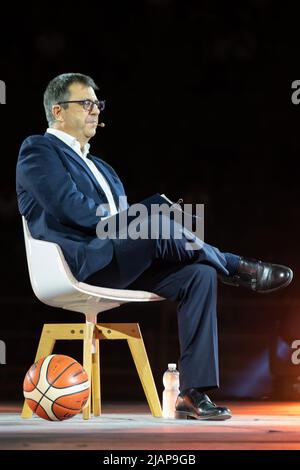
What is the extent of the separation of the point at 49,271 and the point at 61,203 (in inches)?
8.3

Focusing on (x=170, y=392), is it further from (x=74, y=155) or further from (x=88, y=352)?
(x=74, y=155)

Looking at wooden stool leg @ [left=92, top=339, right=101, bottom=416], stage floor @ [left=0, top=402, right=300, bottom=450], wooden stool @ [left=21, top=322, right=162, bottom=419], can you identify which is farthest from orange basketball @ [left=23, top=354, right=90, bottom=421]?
wooden stool leg @ [left=92, top=339, right=101, bottom=416]

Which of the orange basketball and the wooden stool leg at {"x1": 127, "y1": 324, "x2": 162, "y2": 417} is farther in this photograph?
the wooden stool leg at {"x1": 127, "y1": 324, "x2": 162, "y2": 417}

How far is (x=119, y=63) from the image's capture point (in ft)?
18.3

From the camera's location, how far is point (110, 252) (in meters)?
2.64

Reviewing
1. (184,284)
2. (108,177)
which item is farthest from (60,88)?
(184,284)

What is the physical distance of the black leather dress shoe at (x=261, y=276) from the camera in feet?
9.12

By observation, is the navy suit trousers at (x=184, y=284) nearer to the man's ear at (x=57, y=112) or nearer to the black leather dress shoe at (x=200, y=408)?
the black leather dress shoe at (x=200, y=408)

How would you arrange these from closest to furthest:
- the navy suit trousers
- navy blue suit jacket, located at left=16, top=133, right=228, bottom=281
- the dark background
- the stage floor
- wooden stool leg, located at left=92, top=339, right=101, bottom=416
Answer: the stage floor
the navy suit trousers
navy blue suit jacket, located at left=16, top=133, right=228, bottom=281
wooden stool leg, located at left=92, top=339, right=101, bottom=416
the dark background

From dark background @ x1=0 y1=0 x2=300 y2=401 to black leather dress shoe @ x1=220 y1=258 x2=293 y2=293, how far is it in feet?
6.48

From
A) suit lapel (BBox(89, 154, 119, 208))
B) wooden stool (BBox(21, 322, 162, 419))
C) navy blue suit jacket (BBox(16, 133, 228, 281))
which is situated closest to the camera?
navy blue suit jacket (BBox(16, 133, 228, 281))

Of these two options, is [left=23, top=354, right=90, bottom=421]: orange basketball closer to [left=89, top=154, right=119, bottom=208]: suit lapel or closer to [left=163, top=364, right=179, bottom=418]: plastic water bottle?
[left=163, top=364, right=179, bottom=418]: plastic water bottle

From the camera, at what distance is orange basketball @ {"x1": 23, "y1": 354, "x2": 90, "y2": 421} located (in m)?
2.44
